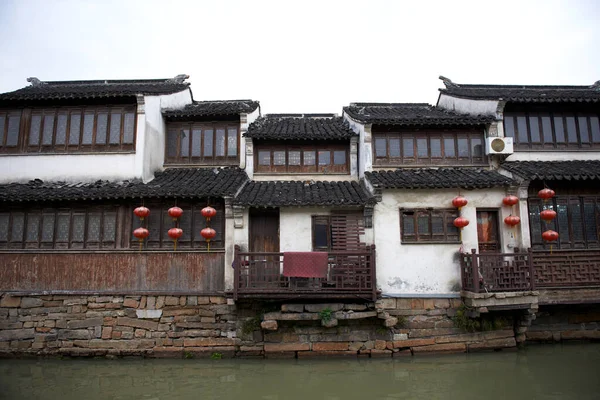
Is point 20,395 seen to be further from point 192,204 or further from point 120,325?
point 192,204

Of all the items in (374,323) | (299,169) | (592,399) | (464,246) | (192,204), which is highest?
(299,169)

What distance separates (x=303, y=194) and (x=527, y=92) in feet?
32.2

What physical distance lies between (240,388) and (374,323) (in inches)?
172

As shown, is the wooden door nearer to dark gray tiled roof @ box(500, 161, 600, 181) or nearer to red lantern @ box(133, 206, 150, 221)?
dark gray tiled roof @ box(500, 161, 600, 181)

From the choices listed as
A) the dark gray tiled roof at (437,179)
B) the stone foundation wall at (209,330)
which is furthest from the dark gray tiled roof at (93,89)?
the dark gray tiled roof at (437,179)

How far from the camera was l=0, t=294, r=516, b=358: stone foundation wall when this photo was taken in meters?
11.8

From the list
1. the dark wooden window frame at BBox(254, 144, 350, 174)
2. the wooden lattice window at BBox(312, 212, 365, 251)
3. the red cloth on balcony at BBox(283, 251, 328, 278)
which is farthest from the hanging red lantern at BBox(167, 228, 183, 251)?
the wooden lattice window at BBox(312, 212, 365, 251)

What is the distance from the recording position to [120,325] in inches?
472

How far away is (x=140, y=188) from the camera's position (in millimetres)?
12391

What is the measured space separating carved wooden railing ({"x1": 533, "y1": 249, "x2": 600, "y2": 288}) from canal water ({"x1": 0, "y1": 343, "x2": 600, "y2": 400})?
2124 millimetres

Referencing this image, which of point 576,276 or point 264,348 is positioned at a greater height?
point 576,276

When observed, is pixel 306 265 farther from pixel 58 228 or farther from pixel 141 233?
pixel 58 228

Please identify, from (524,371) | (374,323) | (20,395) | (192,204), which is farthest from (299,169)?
(20,395)

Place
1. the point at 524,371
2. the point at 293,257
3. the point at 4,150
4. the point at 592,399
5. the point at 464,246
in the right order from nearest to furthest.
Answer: the point at 592,399, the point at 524,371, the point at 293,257, the point at 464,246, the point at 4,150
